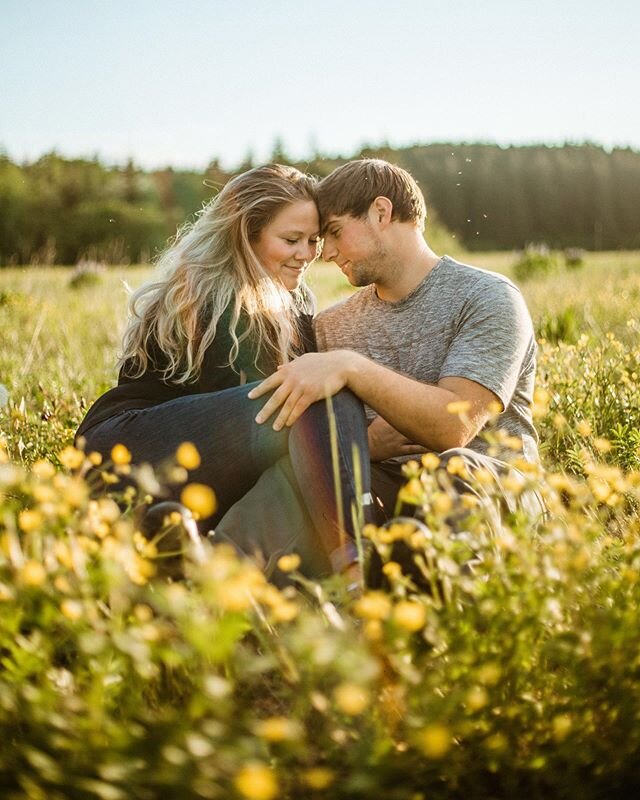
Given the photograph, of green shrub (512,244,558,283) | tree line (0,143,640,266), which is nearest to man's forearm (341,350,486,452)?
green shrub (512,244,558,283)

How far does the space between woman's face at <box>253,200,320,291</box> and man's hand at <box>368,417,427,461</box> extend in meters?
0.78

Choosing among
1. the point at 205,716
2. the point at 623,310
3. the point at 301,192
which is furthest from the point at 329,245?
the point at 623,310

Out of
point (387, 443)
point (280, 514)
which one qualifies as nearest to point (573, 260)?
point (387, 443)

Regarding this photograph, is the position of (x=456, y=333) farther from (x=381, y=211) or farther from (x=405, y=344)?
(x=381, y=211)

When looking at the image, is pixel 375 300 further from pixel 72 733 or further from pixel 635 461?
pixel 72 733

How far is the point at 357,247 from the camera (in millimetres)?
3125

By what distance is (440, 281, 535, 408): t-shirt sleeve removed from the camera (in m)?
2.57

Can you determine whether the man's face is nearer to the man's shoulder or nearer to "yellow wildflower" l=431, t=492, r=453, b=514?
the man's shoulder

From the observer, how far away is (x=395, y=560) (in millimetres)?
2090

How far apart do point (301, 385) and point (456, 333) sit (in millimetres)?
790

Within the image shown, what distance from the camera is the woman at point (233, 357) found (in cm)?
229

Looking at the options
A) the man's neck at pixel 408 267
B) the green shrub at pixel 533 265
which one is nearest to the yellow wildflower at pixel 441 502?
the man's neck at pixel 408 267

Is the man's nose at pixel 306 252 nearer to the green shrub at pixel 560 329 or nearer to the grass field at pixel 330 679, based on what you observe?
the grass field at pixel 330 679

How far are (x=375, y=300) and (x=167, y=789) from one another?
7.94ft
